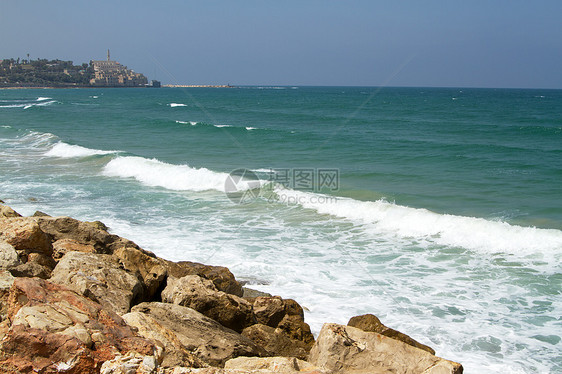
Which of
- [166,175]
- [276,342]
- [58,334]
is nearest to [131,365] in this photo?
[58,334]

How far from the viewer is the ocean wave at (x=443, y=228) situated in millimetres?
12766

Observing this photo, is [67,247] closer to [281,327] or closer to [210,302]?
[210,302]

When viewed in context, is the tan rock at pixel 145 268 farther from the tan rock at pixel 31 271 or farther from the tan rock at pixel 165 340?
the tan rock at pixel 165 340

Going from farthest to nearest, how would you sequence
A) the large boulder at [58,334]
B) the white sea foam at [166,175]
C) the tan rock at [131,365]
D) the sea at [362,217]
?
the white sea foam at [166,175], the sea at [362,217], the large boulder at [58,334], the tan rock at [131,365]

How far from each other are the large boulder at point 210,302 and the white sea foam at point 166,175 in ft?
39.8

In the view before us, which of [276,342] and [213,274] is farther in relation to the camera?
[213,274]

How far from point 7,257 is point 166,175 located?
14875 millimetres

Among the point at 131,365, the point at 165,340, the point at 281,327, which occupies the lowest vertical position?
the point at 281,327

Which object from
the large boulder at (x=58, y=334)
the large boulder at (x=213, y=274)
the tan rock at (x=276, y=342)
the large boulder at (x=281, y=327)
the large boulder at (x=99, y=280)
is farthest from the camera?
the large boulder at (x=213, y=274)

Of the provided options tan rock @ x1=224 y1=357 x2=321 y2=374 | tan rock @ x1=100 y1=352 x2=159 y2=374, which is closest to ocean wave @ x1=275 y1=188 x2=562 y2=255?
tan rock @ x1=224 y1=357 x2=321 y2=374

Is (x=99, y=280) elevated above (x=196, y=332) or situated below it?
above

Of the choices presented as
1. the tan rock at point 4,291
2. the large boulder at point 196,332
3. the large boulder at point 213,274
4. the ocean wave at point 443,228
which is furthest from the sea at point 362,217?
the tan rock at point 4,291

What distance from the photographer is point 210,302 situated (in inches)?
276

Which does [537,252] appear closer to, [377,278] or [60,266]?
[377,278]
